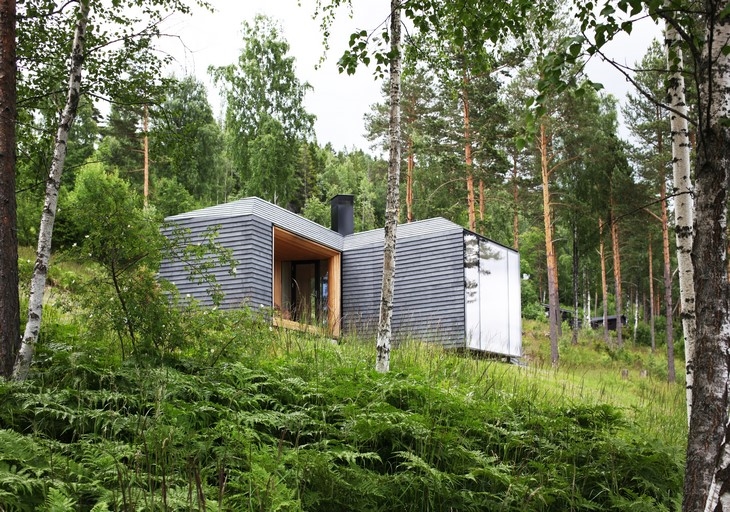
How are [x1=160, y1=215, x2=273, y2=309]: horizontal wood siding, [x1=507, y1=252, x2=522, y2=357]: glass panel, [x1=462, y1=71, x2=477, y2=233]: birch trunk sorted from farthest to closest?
[x1=462, y1=71, x2=477, y2=233]: birch trunk < [x1=507, y1=252, x2=522, y2=357]: glass panel < [x1=160, y1=215, x2=273, y2=309]: horizontal wood siding

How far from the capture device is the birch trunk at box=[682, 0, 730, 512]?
281cm

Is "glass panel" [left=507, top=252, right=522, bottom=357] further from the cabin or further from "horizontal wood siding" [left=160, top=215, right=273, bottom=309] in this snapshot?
"horizontal wood siding" [left=160, top=215, right=273, bottom=309]

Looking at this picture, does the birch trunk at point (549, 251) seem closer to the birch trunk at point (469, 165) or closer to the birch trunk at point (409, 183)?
the birch trunk at point (469, 165)

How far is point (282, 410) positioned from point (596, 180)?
21742mm


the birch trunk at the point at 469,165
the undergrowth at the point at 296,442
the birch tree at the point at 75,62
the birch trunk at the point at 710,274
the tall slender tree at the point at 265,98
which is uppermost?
the tall slender tree at the point at 265,98

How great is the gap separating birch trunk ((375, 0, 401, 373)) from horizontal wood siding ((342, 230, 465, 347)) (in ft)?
25.0

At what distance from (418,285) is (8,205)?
11873mm

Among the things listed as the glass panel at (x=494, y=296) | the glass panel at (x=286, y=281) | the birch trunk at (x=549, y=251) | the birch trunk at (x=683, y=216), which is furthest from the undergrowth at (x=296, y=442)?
the birch trunk at (x=549, y=251)

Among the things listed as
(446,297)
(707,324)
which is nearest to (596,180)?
(446,297)

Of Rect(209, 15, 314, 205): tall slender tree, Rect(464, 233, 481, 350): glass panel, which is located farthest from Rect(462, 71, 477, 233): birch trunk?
Rect(209, 15, 314, 205): tall slender tree

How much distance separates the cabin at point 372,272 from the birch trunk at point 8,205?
866 cm

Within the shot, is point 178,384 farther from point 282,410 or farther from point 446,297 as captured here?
point 446,297

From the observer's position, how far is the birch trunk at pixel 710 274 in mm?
2807

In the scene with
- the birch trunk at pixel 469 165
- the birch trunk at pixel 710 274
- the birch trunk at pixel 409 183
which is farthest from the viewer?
the birch trunk at pixel 409 183
